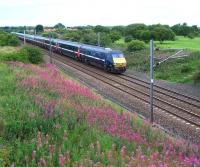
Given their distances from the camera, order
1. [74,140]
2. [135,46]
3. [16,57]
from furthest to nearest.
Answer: [135,46]
[16,57]
[74,140]

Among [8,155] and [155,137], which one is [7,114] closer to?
[8,155]

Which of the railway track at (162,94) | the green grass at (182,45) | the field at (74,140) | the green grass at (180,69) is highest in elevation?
the field at (74,140)

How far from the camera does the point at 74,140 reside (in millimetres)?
10148

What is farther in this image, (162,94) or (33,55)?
(33,55)

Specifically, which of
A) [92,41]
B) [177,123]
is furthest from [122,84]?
[92,41]

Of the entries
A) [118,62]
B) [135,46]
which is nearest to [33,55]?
[118,62]

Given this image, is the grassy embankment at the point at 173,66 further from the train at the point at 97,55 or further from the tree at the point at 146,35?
the tree at the point at 146,35

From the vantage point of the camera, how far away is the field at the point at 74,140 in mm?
8555

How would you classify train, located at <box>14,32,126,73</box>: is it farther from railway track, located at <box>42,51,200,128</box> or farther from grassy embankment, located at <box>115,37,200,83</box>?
grassy embankment, located at <box>115,37,200,83</box>

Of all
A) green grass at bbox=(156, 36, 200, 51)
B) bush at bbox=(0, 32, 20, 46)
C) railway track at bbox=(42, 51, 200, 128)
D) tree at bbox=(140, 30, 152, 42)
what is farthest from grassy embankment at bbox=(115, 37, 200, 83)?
bush at bbox=(0, 32, 20, 46)

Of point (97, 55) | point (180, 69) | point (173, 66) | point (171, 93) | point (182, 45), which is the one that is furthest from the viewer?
point (182, 45)

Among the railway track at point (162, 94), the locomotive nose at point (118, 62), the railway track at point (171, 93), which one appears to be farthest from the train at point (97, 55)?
the railway track at point (171, 93)

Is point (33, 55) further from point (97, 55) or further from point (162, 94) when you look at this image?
point (162, 94)

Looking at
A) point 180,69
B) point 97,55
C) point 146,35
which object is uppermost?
point 146,35
